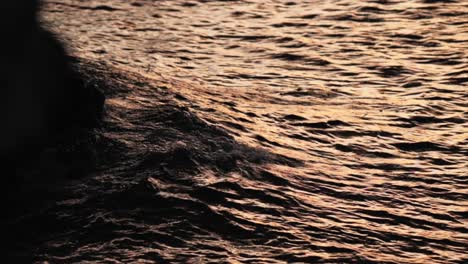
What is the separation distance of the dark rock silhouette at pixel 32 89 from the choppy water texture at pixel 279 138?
684mm

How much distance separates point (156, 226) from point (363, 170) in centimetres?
292

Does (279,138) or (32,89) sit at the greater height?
(32,89)

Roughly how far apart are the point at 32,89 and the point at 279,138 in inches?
128

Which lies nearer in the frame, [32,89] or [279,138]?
[32,89]

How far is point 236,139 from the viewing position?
33.9 feet

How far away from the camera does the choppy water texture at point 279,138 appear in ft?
25.6

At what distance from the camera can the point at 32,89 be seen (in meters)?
8.90

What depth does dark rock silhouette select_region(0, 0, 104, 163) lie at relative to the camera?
850 centimetres

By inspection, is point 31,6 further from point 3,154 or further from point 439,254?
point 439,254

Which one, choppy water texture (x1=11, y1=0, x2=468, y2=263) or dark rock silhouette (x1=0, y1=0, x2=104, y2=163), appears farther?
dark rock silhouette (x1=0, y1=0, x2=104, y2=163)

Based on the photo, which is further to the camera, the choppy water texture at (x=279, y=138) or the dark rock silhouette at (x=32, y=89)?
the dark rock silhouette at (x=32, y=89)

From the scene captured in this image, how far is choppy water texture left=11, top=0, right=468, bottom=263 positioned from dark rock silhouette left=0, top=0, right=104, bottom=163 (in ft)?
2.24

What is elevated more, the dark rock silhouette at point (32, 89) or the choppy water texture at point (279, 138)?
the dark rock silhouette at point (32, 89)

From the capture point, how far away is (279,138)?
10.6m
